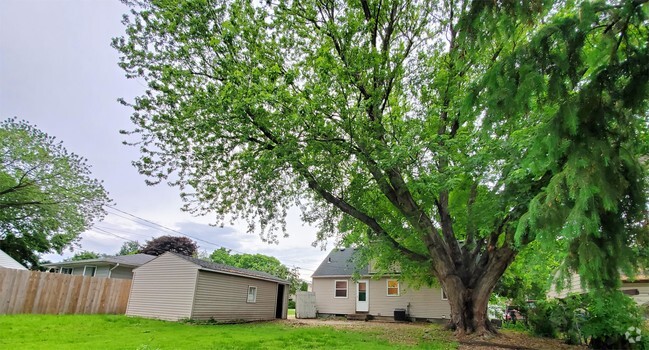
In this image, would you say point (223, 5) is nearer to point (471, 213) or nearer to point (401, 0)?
point (401, 0)

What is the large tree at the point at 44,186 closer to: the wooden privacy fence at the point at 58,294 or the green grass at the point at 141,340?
the wooden privacy fence at the point at 58,294

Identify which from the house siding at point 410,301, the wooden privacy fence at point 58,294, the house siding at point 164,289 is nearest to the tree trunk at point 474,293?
the house siding at point 410,301

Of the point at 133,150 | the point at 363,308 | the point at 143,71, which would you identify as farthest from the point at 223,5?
the point at 363,308

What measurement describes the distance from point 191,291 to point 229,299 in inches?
90.3

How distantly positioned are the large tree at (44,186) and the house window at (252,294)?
12793 mm

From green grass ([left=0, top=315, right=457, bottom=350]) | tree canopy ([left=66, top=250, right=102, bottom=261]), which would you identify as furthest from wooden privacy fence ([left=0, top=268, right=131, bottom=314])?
tree canopy ([left=66, top=250, right=102, bottom=261])

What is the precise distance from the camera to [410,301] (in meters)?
19.4

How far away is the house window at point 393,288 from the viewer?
65.8 ft

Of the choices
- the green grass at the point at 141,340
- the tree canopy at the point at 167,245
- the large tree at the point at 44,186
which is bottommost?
the green grass at the point at 141,340

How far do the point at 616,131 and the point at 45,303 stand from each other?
18481 mm

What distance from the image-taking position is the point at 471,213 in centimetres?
976

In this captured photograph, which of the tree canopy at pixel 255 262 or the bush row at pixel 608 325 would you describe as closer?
the bush row at pixel 608 325

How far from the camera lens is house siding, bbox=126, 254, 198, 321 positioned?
1464 cm

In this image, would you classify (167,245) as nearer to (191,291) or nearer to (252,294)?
(252,294)
